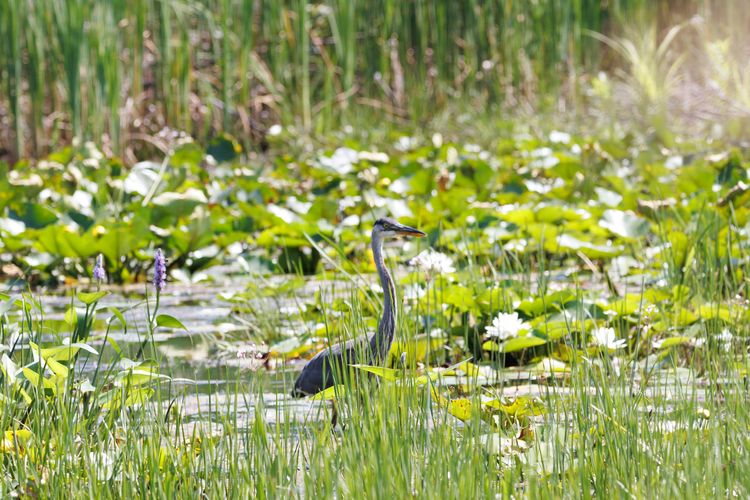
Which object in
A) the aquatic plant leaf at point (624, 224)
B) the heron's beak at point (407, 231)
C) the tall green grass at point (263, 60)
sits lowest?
the heron's beak at point (407, 231)

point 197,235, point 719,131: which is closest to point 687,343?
point 197,235

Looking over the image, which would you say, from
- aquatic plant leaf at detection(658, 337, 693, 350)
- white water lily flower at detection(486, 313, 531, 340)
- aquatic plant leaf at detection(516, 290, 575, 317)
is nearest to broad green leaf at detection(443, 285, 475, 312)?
aquatic plant leaf at detection(516, 290, 575, 317)

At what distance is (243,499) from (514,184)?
4.22 m

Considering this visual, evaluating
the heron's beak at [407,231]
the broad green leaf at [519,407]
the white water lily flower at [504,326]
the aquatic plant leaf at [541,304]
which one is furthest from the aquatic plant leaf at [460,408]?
the aquatic plant leaf at [541,304]

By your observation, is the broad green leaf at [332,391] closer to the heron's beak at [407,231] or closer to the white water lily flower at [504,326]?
the white water lily flower at [504,326]

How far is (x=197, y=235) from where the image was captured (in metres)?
4.82

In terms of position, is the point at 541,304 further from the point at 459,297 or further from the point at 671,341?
the point at 671,341

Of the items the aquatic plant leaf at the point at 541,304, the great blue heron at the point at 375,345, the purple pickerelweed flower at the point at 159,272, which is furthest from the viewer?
the aquatic plant leaf at the point at 541,304

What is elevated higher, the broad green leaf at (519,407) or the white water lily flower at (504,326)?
the white water lily flower at (504,326)

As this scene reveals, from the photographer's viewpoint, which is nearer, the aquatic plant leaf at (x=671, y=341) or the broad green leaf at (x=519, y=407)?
the broad green leaf at (x=519, y=407)

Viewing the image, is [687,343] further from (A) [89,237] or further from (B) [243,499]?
(A) [89,237]

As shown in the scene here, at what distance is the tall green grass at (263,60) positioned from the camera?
7.76 meters

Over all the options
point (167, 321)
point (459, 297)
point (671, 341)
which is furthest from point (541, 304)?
point (167, 321)

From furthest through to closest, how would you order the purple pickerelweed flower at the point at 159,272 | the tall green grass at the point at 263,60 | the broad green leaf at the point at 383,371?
the tall green grass at the point at 263,60, the purple pickerelweed flower at the point at 159,272, the broad green leaf at the point at 383,371
